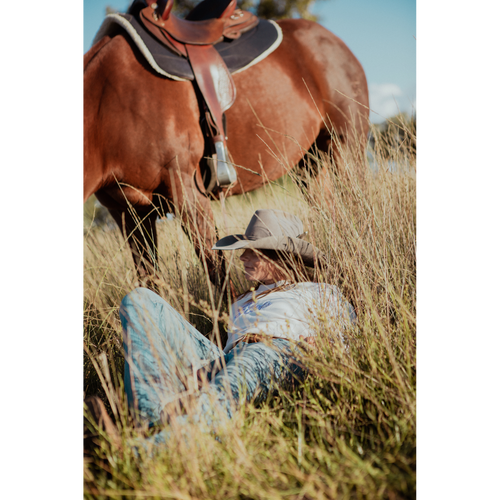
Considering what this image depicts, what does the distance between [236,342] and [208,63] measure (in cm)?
199

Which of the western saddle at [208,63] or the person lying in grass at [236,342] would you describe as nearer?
the person lying in grass at [236,342]

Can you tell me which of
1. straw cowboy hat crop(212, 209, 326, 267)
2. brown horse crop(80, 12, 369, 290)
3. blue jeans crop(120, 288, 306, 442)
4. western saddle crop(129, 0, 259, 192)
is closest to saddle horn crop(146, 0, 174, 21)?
western saddle crop(129, 0, 259, 192)

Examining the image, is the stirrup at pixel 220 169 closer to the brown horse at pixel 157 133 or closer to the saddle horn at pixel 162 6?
the brown horse at pixel 157 133

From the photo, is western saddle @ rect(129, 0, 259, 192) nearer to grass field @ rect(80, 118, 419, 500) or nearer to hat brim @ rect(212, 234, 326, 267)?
hat brim @ rect(212, 234, 326, 267)

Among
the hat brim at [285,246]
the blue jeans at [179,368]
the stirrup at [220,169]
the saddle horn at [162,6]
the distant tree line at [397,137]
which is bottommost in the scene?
the blue jeans at [179,368]

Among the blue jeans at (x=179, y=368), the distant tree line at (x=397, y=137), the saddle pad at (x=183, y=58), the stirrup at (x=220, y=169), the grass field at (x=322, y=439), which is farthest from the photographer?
the stirrup at (x=220, y=169)

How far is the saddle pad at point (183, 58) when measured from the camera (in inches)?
107

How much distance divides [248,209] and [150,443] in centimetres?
386

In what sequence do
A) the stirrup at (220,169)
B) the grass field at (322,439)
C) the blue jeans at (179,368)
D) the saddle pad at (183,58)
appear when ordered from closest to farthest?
the grass field at (322,439)
the blue jeans at (179,368)
the saddle pad at (183,58)
the stirrup at (220,169)

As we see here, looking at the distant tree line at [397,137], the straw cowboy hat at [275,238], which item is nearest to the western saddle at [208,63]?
the straw cowboy hat at [275,238]

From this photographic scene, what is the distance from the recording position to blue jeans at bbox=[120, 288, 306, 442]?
148 centimetres
